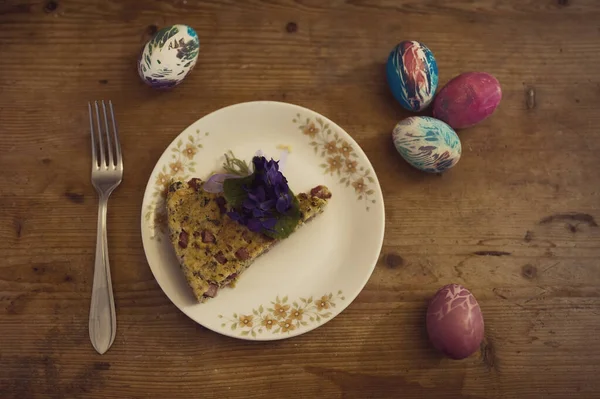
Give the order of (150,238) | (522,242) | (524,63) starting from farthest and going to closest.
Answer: (524,63), (522,242), (150,238)

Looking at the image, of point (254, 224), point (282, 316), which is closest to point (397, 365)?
point (282, 316)

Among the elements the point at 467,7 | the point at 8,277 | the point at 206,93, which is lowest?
the point at 8,277

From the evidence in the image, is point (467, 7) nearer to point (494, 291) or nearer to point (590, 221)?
point (590, 221)

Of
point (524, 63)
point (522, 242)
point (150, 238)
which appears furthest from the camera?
point (524, 63)

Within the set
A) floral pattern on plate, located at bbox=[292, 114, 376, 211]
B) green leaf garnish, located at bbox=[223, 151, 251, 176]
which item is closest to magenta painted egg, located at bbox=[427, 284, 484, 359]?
floral pattern on plate, located at bbox=[292, 114, 376, 211]

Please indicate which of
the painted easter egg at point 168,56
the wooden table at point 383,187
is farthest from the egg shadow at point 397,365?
the painted easter egg at point 168,56

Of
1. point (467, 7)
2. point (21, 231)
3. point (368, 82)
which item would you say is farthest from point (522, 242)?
point (21, 231)

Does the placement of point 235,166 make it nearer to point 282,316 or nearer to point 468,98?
point 282,316

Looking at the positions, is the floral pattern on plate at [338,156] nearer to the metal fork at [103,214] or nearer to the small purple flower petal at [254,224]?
the small purple flower petal at [254,224]
